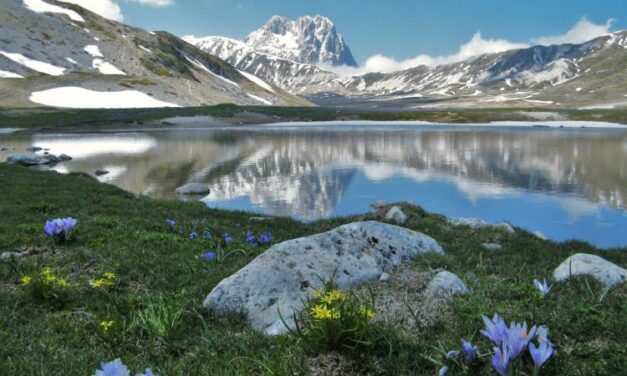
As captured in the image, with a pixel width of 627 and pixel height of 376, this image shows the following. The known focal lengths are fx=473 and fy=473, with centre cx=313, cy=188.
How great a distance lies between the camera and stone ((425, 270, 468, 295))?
21.1ft

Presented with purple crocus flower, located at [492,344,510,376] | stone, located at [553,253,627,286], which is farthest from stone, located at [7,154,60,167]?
purple crocus flower, located at [492,344,510,376]

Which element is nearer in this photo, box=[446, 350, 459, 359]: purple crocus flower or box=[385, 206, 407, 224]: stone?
box=[446, 350, 459, 359]: purple crocus flower

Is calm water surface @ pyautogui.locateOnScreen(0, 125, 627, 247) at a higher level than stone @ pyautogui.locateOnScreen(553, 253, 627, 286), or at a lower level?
lower

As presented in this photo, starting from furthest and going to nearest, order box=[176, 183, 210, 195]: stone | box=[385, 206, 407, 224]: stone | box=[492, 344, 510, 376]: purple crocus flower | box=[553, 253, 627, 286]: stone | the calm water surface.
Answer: box=[176, 183, 210, 195]: stone → the calm water surface → box=[385, 206, 407, 224]: stone → box=[553, 253, 627, 286]: stone → box=[492, 344, 510, 376]: purple crocus flower

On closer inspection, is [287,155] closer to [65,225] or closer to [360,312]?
[65,225]

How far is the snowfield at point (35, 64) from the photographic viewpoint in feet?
611

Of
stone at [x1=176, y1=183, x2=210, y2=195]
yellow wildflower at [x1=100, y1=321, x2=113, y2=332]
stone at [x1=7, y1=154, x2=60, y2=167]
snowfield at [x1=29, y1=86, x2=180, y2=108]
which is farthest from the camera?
snowfield at [x1=29, y1=86, x2=180, y2=108]

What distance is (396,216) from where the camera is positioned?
859 inches

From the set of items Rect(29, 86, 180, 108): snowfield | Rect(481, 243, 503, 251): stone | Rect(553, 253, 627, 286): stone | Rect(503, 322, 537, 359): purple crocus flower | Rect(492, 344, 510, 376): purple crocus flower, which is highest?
Rect(29, 86, 180, 108): snowfield

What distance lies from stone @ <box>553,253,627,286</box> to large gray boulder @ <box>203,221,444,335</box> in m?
2.57

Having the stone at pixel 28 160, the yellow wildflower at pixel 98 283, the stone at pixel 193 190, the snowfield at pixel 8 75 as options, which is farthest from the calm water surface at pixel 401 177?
the snowfield at pixel 8 75

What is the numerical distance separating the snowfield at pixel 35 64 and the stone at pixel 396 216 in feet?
666

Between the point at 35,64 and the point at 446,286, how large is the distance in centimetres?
22118

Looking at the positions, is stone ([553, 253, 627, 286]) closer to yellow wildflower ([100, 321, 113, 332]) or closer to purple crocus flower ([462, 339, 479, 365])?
purple crocus flower ([462, 339, 479, 365])
